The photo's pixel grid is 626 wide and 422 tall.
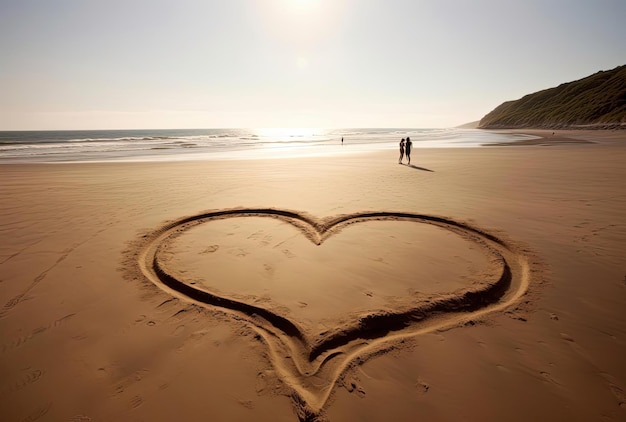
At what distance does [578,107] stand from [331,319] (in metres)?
106

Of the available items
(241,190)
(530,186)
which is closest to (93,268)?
(241,190)

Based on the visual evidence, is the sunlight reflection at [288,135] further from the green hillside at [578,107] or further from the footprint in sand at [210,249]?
the green hillside at [578,107]

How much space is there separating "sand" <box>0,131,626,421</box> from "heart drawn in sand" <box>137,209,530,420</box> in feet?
0.08

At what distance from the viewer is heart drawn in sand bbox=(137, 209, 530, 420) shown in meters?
2.86

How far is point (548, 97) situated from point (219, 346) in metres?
143

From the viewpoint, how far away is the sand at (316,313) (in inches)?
102

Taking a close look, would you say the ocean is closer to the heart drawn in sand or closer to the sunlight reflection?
the sunlight reflection

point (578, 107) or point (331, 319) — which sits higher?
point (578, 107)

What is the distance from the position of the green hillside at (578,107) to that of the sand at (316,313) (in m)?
74.0

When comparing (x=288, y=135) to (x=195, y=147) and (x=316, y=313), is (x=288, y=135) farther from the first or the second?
(x=316, y=313)

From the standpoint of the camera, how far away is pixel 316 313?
3.69 meters

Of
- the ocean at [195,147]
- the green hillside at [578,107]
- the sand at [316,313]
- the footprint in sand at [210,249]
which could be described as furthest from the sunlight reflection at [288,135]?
the green hillside at [578,107]

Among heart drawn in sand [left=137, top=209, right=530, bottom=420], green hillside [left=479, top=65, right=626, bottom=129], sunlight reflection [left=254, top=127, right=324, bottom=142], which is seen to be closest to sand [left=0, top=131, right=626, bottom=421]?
heart drawn in sand [left=137, top=209, right=530, bottom=420]

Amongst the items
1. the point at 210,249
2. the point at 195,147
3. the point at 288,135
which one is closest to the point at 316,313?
the point at 210,249
